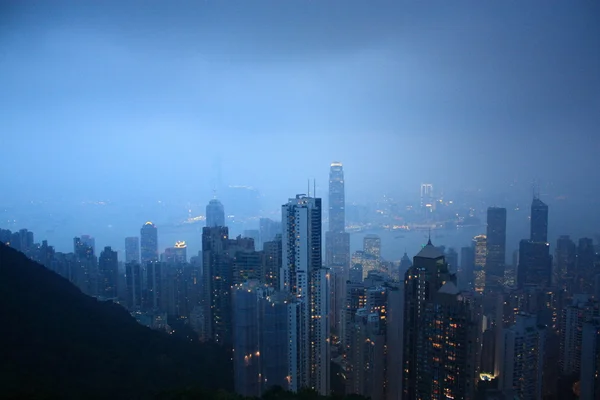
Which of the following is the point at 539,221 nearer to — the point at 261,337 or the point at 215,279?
the point at 261,337

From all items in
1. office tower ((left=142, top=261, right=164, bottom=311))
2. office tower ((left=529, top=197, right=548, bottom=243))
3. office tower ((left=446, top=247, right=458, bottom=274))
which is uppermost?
office tower ((left=529, top=197, right=548, bottom=243))

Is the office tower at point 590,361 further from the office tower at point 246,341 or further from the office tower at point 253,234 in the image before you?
the office tower at point 253,234

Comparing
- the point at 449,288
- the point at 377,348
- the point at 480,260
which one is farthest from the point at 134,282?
the point at 449,288

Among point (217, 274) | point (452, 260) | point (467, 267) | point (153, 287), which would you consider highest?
point (452, 260)

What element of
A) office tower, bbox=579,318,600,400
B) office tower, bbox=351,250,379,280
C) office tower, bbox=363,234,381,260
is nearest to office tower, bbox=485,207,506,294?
office tower, bbox=579,318,600,400

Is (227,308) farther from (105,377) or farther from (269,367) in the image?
(105,377)

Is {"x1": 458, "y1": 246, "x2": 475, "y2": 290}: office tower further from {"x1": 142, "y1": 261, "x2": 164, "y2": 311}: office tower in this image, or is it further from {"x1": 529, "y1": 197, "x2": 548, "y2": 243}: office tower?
{"x1": 142, "y1": 261, "x2": 164, "y2": 311}: office tower

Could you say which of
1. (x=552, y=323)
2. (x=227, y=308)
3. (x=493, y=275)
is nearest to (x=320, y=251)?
(x=227, y=308)
